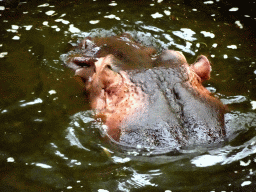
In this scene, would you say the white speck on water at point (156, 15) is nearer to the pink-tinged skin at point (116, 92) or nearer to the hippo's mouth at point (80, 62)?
the hippo's mouth at point (80, 62)

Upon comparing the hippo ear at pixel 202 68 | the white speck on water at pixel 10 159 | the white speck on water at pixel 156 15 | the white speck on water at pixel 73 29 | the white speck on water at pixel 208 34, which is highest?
the hippo ear at pixel 202 68

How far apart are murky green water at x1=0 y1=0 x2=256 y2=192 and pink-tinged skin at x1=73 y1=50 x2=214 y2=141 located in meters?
0.18

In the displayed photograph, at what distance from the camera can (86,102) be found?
501 cm

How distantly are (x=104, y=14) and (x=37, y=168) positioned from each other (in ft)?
15.6

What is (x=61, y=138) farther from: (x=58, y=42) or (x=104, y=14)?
(x=104, y=14)

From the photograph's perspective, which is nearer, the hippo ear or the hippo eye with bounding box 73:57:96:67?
the hippo ear

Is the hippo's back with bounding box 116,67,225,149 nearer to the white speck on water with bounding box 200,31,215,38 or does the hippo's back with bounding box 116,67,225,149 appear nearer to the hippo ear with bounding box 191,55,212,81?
the hippo ear with bounding box 191,55,212,81

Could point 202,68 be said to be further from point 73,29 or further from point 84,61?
point 73,29

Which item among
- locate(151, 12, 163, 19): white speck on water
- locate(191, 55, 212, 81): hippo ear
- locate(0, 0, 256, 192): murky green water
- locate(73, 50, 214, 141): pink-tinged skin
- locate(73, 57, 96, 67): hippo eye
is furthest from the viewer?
locate(151, 12, 163, 19): white speck on water

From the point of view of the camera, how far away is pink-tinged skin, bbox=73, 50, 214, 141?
4.25 m

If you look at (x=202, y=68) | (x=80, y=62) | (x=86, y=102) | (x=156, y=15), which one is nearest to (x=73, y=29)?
(x=80, y=62)

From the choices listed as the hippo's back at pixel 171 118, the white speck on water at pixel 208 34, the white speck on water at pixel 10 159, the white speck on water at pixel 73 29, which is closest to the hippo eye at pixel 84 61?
the hippo's back at pixel 171 118

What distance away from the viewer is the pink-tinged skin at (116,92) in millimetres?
4246

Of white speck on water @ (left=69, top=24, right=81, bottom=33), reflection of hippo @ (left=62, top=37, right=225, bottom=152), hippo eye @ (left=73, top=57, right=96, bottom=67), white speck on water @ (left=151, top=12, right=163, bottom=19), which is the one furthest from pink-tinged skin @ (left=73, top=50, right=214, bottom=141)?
white speck on water @ (left=151, top=12, right=163, bottom=19)
